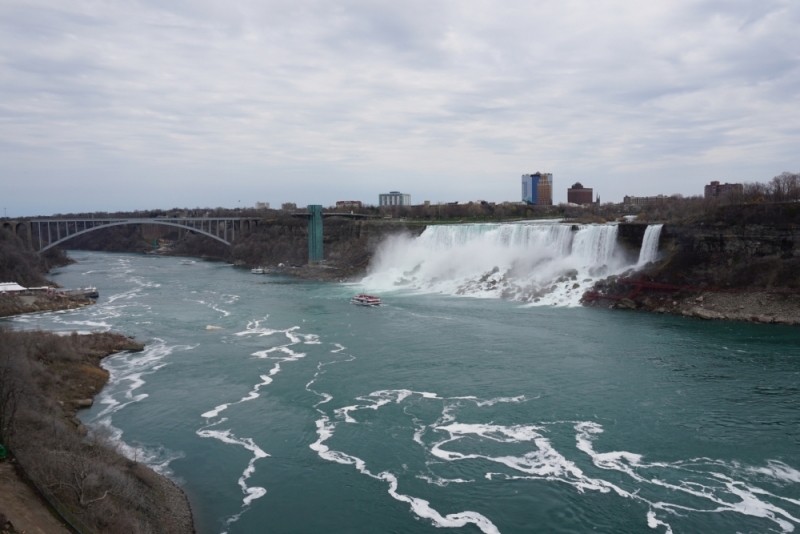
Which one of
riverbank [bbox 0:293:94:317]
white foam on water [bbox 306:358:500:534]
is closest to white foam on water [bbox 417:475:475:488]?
white foam on water [bbox 306:358:500:534]

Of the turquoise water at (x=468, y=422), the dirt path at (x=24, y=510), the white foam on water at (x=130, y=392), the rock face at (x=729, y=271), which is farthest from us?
the rock face at (x=729, y=271)

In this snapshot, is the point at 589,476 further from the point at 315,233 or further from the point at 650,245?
the point at 315,233

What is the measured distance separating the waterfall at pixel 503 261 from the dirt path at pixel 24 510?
28.7m

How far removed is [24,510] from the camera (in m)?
8.50

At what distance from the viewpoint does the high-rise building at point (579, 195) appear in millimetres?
113375

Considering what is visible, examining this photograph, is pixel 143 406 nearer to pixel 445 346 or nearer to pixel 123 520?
pixel 123 520

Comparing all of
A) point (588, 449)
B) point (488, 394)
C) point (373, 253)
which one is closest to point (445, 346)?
point (488, 394)

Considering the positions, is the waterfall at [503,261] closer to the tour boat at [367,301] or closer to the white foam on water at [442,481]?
the tour boat at [367,301]

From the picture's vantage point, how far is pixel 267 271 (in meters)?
57.5

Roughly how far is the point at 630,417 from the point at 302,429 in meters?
8.48

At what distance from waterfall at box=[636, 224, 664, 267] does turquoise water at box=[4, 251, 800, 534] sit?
8069 millimetres

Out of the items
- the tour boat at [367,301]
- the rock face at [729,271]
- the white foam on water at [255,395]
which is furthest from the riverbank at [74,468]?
the rock face at [729,271]

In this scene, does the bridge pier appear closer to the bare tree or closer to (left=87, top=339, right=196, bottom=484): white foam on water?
(left=87, top=339, right=196, bottom=484): white foam on water

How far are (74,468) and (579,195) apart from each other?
112111 millimetres
